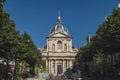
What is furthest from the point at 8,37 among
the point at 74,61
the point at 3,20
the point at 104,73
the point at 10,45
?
the point at 74,61

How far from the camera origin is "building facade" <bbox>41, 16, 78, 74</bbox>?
133250mm

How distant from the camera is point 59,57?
5310 inches

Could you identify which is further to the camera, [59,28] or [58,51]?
[59,28]

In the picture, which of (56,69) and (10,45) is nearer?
(10,45)

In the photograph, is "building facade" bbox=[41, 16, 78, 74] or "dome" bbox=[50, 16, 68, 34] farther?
"dome" bbox=[50, 16, 68, 34]

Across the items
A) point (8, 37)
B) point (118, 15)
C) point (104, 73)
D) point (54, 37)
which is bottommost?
point (104, 73)

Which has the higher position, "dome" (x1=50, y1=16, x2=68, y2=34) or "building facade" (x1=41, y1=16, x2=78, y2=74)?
"dome" (x1=50, y1=16, x2=68, y2=34)

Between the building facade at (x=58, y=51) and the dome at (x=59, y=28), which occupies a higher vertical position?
the dome at (x=59, y=28)

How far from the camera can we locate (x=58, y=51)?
135m

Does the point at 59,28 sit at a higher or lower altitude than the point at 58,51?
higher

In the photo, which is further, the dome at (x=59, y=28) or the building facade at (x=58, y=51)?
the dome at (x=59, y=28)

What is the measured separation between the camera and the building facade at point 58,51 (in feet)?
437

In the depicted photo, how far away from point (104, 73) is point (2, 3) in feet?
122

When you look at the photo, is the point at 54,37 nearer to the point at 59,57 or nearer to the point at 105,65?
the point at 59,57
